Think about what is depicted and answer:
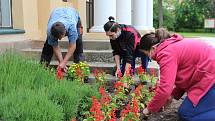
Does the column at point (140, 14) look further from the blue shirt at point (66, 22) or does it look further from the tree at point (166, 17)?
the tree at point (166, 17)

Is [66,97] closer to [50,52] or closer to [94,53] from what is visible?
[50,52]

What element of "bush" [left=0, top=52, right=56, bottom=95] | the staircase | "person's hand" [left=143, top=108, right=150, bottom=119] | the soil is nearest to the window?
the staircase

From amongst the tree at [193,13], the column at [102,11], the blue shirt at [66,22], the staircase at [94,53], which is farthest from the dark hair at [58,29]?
the tree at [193,13]

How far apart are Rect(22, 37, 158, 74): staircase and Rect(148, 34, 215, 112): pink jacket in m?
2.27

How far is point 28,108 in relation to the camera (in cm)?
338

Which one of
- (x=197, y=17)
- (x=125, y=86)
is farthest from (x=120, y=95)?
(x=197, y=17)

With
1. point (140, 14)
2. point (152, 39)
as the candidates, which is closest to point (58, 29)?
point (152, 39)

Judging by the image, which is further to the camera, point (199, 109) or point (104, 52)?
point (104, 52)

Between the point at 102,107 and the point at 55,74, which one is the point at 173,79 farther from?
the point at 55,74

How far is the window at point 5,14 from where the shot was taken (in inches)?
292

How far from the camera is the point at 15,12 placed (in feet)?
24.9

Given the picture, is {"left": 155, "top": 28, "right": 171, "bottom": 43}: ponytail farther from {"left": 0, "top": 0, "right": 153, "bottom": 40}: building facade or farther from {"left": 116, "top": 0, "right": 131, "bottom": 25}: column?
{"left": 116, "top": 0, "right": 131, "bottom": 25}: column

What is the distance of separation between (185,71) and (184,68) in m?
0.03

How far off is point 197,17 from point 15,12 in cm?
4210
